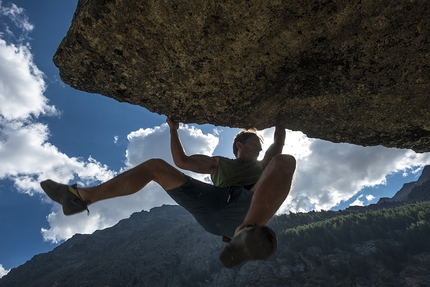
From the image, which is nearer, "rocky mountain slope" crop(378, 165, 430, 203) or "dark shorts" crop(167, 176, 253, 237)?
"dark shorts" crop(167, 176, 253, 237)

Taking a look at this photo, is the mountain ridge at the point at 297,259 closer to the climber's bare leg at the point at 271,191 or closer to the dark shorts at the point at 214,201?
the dark shorts at the point at 214,201

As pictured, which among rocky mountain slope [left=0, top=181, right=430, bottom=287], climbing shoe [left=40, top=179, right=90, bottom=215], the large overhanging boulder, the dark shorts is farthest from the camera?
rocky mountain slope [left=0, top=181, right=430, bottom=287]

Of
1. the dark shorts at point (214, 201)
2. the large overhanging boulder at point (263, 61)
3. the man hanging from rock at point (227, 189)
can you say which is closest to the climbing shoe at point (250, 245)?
the man hanging from rock at point (227, 189)

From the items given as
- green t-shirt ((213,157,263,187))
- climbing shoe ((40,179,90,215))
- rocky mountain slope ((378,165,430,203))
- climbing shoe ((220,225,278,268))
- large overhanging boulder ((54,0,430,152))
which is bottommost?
climbing shoe ((220,225,278,268))

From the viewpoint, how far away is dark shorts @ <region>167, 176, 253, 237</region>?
3188 millimetres

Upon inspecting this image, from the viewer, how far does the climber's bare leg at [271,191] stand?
212 centimetres

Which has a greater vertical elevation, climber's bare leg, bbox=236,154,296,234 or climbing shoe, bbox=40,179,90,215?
climbing shoe, bbox=40,179,90,215

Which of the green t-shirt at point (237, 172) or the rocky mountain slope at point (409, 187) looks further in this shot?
the rocky mountain slope at point (409, 187)

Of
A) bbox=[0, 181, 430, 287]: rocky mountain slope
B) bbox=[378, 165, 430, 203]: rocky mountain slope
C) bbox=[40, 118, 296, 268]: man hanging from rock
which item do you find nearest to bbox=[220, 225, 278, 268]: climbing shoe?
bbox=[40, 118, 296, 268]: man hanging from rock

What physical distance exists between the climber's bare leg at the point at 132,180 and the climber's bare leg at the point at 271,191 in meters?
1.19

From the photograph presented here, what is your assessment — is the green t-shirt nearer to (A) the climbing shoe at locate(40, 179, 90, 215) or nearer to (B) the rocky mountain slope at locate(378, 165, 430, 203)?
(A) the climbing shoe at locate(40, 179, 90, 215)

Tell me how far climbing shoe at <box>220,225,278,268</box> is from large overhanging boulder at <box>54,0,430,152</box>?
6.54ft

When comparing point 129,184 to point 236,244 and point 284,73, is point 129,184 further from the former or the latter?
point 284,73

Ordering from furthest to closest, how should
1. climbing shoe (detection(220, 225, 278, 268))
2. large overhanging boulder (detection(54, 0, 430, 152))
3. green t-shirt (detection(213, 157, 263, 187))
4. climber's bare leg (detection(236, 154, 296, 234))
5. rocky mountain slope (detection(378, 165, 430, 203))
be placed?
1. rocky mountain slope (detection(378, 165, 430, 203))
2. green t-shirt (detection(213, 157, 263, 187))
3. large overhanging boulder (detection(54, 0, 430, 152))
4. climber's bare leg (detection(236, 154, 296, 234))
5. climbing shoe (detection(220, 225, 278, 268))
